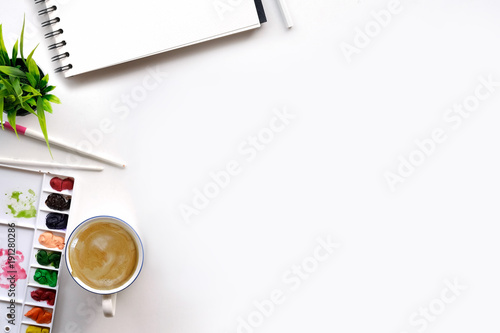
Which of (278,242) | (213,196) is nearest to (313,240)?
(278,242)

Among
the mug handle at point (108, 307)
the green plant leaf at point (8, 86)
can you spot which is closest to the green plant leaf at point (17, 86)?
the green plant leaf at point (8, 86)

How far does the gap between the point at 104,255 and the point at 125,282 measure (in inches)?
2.3

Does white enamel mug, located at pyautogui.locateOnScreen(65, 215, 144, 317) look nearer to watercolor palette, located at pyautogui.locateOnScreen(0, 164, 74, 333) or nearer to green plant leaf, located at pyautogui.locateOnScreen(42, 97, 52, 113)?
watercolor palette, located at pyautogui.locateOnScreen(0, 164, 74, 333)

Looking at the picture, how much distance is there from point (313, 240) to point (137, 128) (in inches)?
14.9

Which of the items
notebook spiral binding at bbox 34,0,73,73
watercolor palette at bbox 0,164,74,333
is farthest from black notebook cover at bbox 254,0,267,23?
watercolor palette at bbox 0,164,74,333

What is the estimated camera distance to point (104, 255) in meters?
0.83

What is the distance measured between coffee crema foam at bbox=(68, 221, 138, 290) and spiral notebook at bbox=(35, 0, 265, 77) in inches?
11.0

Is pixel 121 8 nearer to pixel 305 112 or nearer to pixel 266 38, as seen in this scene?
pixel 266 38

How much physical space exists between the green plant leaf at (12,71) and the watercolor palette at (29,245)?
17cm

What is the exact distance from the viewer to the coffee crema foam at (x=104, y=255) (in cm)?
82

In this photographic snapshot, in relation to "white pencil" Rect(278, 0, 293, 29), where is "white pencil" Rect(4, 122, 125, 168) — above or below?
below

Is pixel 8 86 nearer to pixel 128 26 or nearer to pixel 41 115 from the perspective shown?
pixel 41 115

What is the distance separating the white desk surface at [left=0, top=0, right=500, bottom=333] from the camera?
2.83ft

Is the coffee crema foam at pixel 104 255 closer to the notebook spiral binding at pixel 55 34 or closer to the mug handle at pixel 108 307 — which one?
the mug handle at pixel 108 307
